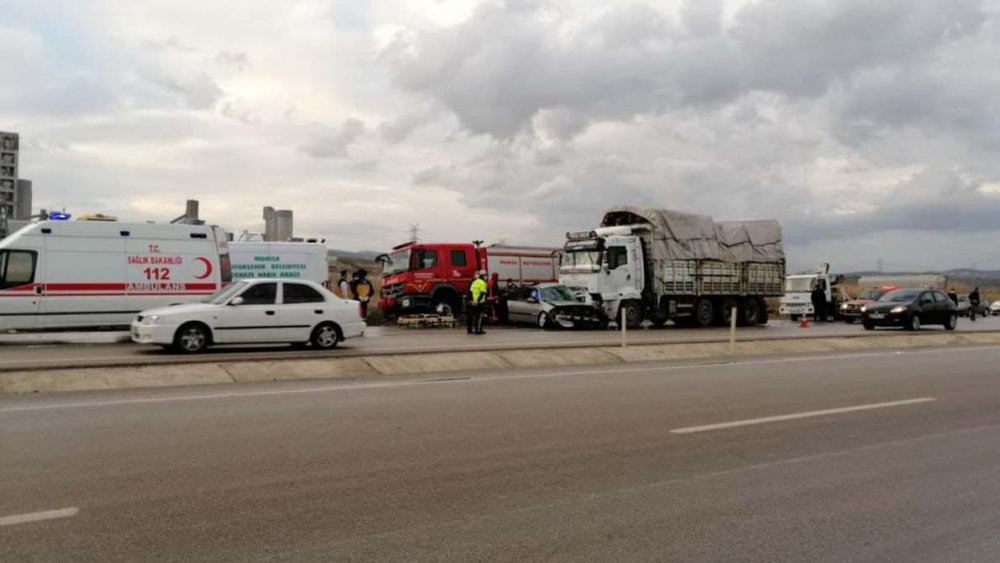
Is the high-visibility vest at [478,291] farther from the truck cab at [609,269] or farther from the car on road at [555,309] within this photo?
the truck cab at [609,269]

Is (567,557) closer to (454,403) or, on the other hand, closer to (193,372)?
(454,403)

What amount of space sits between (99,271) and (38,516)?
1368cm

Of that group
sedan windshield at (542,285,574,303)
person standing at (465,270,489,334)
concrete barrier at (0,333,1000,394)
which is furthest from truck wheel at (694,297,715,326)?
person standing at (465,270,489,334)

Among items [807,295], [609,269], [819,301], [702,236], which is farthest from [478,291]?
[819,301]

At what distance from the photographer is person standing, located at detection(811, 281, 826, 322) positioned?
35469mm

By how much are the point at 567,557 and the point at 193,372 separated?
8166 millimetres

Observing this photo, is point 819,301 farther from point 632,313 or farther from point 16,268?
point 16,268

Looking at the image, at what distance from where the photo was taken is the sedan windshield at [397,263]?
86.1 ft

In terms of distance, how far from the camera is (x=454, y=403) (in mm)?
9258

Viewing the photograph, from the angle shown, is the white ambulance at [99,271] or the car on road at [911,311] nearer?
the white ambulance at [99,271]

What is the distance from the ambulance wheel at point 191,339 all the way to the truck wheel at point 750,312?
2148 centimetres

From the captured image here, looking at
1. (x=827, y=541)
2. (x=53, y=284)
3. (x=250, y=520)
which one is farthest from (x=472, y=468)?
(x=53, y=284)

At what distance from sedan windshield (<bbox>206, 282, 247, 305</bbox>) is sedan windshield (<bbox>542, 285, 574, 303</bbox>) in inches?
465

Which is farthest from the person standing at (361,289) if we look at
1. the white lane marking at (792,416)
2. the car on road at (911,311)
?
the white lane marking at (792,416)
